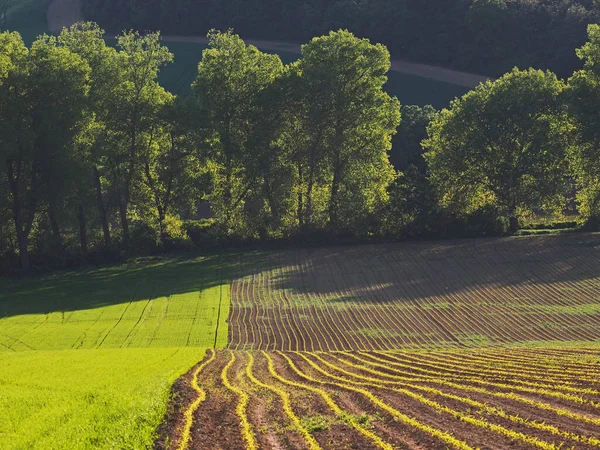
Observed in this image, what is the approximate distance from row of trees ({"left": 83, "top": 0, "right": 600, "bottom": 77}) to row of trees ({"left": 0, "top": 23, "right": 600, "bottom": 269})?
1923 inches

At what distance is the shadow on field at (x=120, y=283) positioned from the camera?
4744 centimetres

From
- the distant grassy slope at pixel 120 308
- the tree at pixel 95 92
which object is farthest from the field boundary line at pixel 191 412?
the tree at pixel 95 92

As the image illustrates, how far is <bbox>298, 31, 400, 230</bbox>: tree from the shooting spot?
64250 mm

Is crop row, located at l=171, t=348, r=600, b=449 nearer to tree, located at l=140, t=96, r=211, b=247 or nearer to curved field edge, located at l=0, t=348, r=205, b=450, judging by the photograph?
curved field edge, located at l=0, t=348, r=205, b=450

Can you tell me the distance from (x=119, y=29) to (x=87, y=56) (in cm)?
7892

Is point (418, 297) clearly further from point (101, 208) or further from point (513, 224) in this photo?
point (101, 208)

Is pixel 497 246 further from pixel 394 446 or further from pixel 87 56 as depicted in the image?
pixel 394 446

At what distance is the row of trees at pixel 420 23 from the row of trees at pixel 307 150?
48838mm

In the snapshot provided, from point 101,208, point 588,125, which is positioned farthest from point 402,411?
point 588,125

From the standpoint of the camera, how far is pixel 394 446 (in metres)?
15.6

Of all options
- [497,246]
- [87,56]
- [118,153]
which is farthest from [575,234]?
[87,56]

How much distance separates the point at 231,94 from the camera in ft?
212

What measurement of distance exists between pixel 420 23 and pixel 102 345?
98.7 m

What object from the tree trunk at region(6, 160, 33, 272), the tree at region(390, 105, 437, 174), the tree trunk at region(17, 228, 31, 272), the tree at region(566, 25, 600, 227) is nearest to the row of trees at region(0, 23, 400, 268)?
the tree trunk at region(17, 228, 31, 272)
